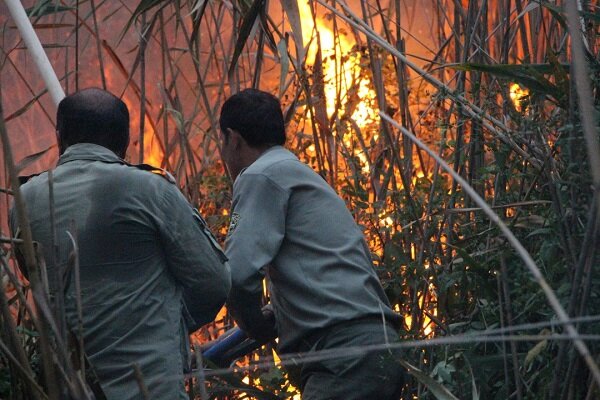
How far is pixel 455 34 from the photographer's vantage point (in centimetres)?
244

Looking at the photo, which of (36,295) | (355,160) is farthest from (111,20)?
(36,295)

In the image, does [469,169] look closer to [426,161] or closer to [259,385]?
[259,385]

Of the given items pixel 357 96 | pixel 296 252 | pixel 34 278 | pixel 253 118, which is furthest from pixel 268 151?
pixel 34 278

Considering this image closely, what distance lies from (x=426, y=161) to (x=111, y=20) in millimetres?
2079

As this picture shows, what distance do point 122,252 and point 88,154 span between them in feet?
0.61

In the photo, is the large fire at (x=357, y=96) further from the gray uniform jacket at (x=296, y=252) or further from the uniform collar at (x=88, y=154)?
the uniform collar at (x=88, y=154)

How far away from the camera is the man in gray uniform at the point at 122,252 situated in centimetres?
173

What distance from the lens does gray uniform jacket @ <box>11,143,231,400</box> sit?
1.73 m

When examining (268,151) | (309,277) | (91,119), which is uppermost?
(91,119)

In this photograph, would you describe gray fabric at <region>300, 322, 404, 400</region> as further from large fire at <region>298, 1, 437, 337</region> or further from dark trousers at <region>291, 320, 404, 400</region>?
large fire at <region>298, 1, 437, 337</region>

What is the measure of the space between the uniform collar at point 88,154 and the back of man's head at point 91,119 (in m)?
0.02

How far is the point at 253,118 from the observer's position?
221 cm

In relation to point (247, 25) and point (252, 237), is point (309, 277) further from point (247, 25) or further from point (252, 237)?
point (247, 25)

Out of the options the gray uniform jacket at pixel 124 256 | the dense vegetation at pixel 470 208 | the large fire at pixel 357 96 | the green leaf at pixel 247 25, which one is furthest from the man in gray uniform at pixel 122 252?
the large fire at pixel 357 96
